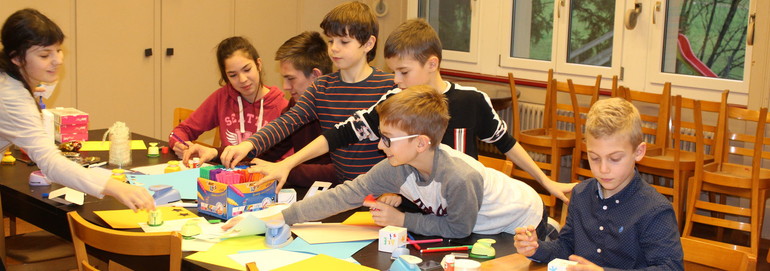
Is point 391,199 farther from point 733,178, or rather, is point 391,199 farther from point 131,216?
point 733,178

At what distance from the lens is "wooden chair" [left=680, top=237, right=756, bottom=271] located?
1981 millimetres

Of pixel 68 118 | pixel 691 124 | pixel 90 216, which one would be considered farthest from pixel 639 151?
pixel 691 124

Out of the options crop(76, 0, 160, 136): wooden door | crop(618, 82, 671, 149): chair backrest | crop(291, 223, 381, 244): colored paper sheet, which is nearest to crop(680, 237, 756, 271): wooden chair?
crop(291, 223, 381, 244): colored paper sheet

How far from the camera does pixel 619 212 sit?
2018mm

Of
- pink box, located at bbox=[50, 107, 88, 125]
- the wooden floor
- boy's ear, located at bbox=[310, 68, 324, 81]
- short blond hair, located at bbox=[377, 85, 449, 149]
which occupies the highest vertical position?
boy's ear, located at bbox=[310, 68, 324, 81]

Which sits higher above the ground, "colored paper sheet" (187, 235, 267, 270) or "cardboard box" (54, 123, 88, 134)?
"cardboard box" (54, 123, 88, 134)

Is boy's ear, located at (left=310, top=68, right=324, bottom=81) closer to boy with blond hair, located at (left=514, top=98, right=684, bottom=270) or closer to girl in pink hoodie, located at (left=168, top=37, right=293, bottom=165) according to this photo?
girl in pink hoodie, located at (left=168, top=37, right=293, bottom=165)

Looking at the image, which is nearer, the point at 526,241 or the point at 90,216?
the point at 526,241

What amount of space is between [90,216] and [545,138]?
343cm

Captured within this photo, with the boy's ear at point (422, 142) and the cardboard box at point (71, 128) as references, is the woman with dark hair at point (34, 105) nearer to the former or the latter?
the boy's ear at point (422, 142)

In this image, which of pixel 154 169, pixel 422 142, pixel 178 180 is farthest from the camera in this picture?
A: pixel 154 169

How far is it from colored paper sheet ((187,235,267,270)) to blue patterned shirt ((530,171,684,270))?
751 mm

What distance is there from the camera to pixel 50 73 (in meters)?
2.71

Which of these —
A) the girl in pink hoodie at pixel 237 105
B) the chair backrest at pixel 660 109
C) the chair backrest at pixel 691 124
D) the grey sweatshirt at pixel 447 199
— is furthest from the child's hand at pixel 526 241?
the chair backrest at pixel 660 109
